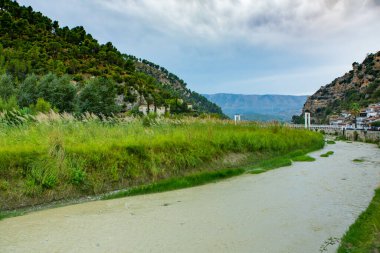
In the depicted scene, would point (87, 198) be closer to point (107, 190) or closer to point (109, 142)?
point (107, 190)

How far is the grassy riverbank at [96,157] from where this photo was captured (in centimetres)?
807

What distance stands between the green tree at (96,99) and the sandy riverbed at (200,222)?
102 ft

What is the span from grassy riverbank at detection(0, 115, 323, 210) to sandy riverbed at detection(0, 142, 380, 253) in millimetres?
876

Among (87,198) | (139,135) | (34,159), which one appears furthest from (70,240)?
(139,135)

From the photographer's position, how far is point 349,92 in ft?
404

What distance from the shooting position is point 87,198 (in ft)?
27.8

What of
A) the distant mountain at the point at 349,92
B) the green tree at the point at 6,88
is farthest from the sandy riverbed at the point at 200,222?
the distant mountain at the point at 349,92

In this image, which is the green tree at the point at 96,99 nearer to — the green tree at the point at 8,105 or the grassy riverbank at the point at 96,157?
the green tree at the point at 8,105

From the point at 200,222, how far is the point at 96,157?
392 cm

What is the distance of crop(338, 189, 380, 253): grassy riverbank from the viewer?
15.9 ft

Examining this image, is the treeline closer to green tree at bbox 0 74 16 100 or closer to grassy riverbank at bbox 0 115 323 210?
green tree at bbox 0 74 16 100

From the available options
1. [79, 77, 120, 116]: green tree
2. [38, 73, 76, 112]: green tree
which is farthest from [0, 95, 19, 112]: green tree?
[79, 77, 120, 116]: green tree

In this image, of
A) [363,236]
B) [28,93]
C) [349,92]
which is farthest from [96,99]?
[349,92]

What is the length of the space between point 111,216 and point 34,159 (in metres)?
2.77
